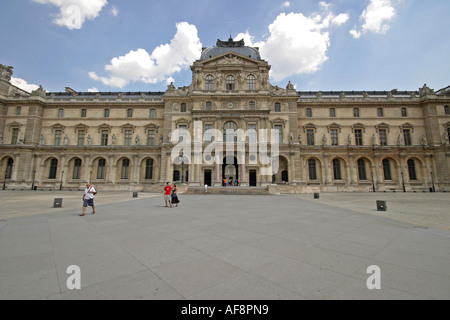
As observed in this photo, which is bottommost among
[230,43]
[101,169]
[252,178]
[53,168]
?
[252,178]

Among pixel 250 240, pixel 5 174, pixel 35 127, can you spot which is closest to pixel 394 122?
pixel 250 240

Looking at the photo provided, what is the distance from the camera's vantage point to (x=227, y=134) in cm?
3544

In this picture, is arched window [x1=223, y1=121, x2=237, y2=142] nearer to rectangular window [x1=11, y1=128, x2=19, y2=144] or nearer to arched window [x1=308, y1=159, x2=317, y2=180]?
arched window [x1=308, y1=159, x2=317, y2=180]

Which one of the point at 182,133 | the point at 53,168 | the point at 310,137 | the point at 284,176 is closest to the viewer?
the point at 284,176

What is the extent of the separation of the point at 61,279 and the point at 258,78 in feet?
128

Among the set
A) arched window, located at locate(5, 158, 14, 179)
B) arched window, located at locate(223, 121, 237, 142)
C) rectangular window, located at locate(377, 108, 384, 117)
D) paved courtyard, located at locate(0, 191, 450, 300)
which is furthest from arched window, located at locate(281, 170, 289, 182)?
arched window, located at locate(5, 158, 14, 179)

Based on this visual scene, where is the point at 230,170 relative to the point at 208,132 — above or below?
below

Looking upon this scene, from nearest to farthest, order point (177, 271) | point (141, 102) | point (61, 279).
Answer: point (61, 279), point (177, 271), point (141, 102)

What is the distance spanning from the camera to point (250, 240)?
5949 mm

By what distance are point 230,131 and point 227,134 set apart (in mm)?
752

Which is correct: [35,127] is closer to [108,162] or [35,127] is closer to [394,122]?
[108,162]

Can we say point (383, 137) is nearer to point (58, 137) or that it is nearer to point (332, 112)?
point (332, 112)

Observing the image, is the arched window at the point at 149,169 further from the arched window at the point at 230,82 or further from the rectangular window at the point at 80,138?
the arched window at the point at 230,82

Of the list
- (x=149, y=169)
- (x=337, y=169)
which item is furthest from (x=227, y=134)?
(x=337, y=169)
